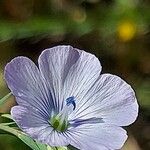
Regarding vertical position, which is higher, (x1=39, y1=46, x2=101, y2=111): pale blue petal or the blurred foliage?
(x1=39, y1=46, x2=101, y2=111): pale blue petal

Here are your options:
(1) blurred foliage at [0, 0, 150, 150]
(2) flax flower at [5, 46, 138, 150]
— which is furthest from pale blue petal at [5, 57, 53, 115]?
(1) blurred foliage at [0, 0, 150, 150]

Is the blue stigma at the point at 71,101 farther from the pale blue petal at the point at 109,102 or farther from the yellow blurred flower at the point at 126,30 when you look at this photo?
the yellow blurred flower at the point at 126,30

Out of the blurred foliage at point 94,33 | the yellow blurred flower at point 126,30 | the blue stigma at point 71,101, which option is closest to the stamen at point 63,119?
the blue stigma at point 71,101

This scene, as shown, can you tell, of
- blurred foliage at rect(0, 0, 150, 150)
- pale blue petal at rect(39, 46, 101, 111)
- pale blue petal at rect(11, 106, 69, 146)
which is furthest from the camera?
blurred foliage at rect(0, 0, 150, 150)

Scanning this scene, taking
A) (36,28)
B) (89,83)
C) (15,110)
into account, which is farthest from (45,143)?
(36,28)

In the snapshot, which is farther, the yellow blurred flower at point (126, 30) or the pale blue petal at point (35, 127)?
the yellow blurred flower at point (126, 30)

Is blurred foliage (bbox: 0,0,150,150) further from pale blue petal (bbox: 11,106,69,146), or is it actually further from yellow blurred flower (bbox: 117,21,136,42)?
pale blue petal (bbox: 11,106,69,146)

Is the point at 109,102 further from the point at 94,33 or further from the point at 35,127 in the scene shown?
the point at 94,33
